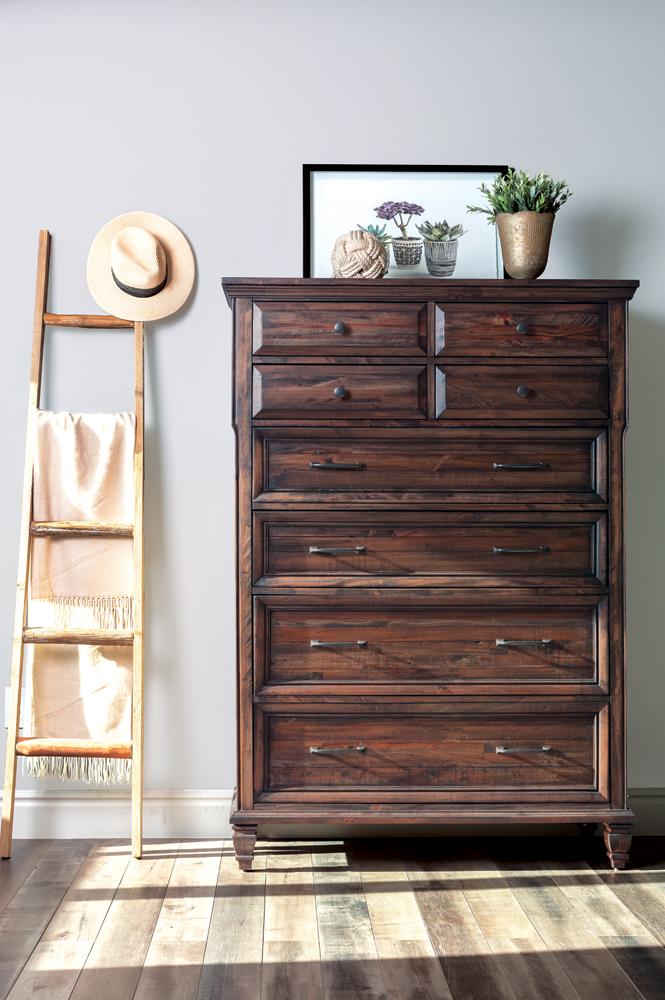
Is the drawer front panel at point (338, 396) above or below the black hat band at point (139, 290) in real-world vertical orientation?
below

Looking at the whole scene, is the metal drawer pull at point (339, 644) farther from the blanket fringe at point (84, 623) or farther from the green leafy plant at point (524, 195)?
the green leafy plant at point (524, 195)

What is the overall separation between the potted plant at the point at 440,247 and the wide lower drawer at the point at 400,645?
1032mm

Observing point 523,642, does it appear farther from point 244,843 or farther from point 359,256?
point 359,256

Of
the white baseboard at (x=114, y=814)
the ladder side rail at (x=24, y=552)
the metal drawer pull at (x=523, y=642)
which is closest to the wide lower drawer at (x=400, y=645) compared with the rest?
the metal drawer pull at (x=523, y=642)

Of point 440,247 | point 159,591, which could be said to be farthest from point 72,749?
point 440,247

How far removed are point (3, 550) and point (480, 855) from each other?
1725mm

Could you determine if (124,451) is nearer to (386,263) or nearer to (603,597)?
(386,263)

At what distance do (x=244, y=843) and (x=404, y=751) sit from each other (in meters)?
0.51

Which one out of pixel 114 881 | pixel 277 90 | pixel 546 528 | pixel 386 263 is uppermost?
pixel 277 90

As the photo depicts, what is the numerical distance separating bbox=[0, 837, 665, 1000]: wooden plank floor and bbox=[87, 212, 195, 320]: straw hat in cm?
165

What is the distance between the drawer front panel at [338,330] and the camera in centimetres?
252

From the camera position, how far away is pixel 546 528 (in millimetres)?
2557

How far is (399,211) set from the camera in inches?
112

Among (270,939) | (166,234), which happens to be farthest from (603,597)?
(166,234)
